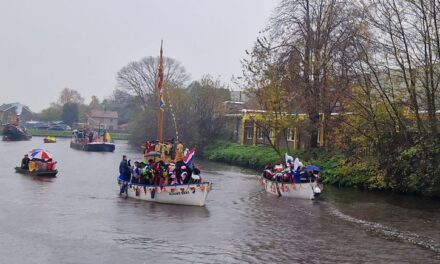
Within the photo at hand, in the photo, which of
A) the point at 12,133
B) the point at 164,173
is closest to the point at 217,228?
the point at 164,173

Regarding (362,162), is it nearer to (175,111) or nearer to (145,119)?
(175,111)

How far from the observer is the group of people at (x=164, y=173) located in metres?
25.5

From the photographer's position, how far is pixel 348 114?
38188 millimetres

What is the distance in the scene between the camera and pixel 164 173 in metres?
25.9

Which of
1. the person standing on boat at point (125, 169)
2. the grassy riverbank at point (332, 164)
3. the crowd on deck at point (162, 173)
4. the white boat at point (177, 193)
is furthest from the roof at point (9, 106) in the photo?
the white boat at point (177, 193)

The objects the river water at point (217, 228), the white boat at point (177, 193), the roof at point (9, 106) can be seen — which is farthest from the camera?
the roof at point (9, 106)

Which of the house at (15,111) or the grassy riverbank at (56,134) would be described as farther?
the house at (15,111)

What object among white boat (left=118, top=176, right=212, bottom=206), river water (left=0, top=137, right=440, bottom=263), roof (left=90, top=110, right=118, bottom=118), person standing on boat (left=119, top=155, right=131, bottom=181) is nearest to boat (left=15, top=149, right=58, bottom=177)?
river water (left=0, top=137, right=440, bottom=263)

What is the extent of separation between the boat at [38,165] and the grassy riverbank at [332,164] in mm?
15330

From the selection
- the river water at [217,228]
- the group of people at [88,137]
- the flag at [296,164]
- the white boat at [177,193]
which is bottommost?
the river water at [217,228]

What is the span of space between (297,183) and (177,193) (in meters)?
7.01

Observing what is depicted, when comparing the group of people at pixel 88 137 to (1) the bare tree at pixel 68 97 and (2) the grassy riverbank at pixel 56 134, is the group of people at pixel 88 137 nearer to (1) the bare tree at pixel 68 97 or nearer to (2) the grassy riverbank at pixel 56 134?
(2) the grassy riverbank at pixel 56 134

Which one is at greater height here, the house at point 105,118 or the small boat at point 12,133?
the house at point 105,118

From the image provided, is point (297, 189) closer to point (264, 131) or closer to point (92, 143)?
point (264, 131)
